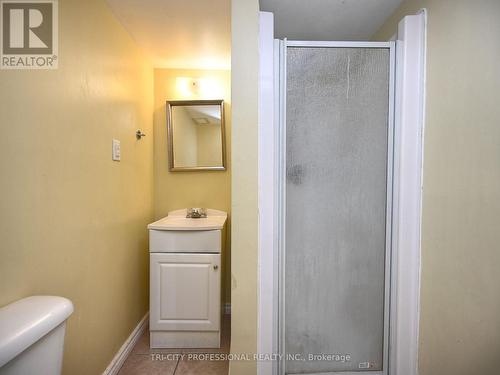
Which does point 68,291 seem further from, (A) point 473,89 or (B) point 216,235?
(A) point 473,89

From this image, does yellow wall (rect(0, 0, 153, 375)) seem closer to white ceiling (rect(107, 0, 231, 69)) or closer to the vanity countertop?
white ceiling (rect(107, 0, 231, 69))

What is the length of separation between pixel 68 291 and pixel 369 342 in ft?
4.98

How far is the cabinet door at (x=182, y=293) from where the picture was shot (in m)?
1.69

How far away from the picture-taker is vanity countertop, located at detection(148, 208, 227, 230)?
1688 millimetres

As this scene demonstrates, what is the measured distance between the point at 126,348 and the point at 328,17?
8.25ft

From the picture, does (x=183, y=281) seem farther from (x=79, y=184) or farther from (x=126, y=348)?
(x=79, y=184)

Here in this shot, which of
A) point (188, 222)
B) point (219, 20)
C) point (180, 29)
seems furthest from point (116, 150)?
point (219, 20)

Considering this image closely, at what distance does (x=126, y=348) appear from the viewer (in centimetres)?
161

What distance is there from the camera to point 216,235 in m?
1.71

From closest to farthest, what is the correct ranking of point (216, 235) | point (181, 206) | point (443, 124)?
point (443, 124), point (216, 235), point (181, 206)

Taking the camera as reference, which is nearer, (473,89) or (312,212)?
(473,89)

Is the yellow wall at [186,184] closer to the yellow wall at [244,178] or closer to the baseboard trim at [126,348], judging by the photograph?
the baseboard trim at [126,348]

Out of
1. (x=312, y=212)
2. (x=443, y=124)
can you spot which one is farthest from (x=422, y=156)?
(x=312, y=212)

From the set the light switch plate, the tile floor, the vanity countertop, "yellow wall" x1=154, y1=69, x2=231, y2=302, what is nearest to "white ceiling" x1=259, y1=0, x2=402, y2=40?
"yellow wall" x1=154, y1=69, x2=231, y2=302
